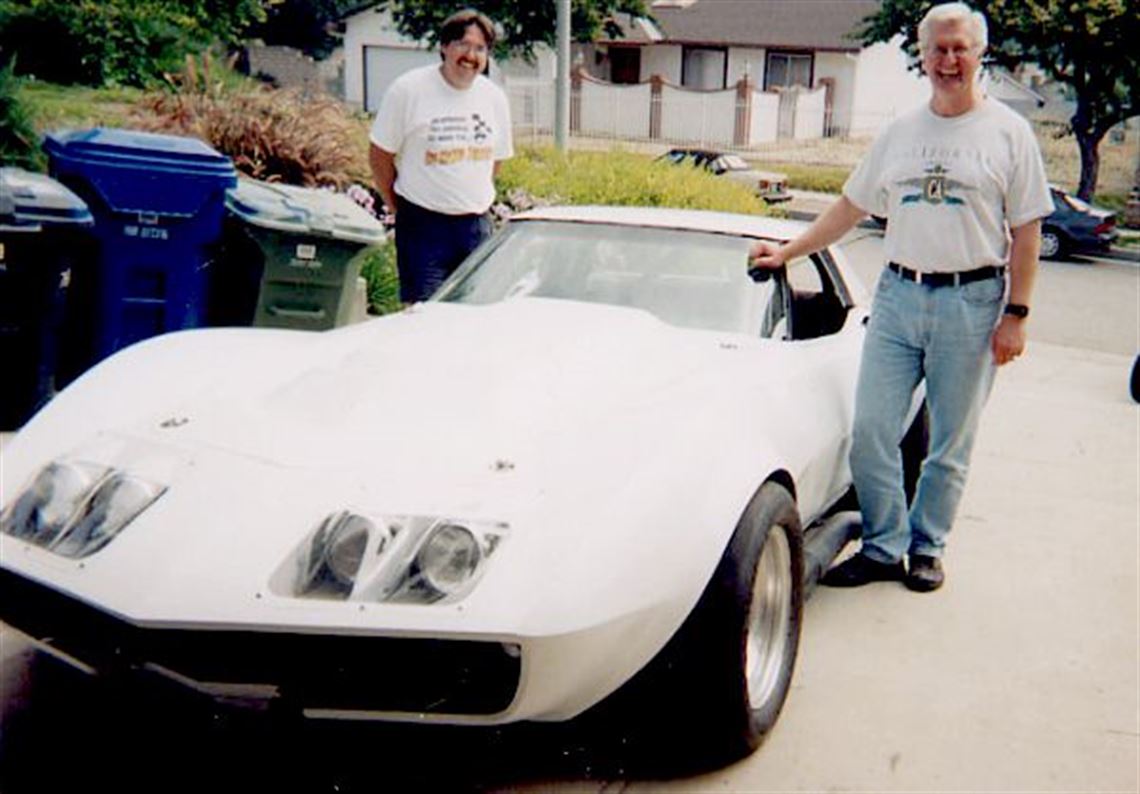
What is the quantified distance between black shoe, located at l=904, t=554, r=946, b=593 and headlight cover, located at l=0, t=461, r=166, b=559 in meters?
2.70

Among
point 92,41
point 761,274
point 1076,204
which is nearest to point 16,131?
point 761,274

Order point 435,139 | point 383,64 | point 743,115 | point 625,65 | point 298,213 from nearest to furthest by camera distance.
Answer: point 435,139
point 298,213
point 743,115
point 625,65
point 383,64

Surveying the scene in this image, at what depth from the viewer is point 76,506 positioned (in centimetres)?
295

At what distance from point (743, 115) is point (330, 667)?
1315 inches

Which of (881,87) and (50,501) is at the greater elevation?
(50,501)

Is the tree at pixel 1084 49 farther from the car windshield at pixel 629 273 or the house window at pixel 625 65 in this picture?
the car windshield at pixel 629 273

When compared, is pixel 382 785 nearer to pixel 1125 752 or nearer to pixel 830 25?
pixel 1125 752

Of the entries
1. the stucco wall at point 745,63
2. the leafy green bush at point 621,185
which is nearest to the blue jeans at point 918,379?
the leafy green bush at point 621,185

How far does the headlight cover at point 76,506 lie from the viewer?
2.85m

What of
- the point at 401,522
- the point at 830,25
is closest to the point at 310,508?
the point at 401,522

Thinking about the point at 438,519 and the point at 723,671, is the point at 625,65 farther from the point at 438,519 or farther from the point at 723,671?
the point at 438,519

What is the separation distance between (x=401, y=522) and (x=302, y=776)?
76 cm

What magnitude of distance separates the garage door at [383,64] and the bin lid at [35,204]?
4120 cm

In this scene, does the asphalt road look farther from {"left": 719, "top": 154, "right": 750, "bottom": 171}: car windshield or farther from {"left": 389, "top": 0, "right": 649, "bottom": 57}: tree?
{"left": 389, "top": 0, "right": 649, "bottom": 57}: tree
